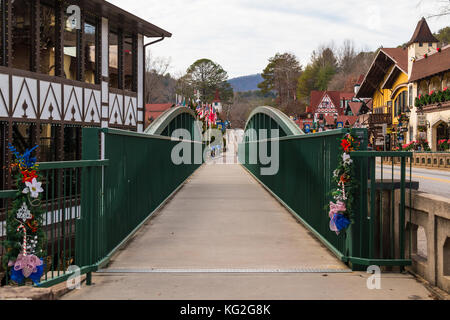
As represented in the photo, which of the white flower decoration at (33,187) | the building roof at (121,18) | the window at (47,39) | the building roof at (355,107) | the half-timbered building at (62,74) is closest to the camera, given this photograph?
the white flower decoration at (33,187)

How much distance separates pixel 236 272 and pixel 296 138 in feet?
15.7

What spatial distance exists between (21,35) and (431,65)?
3183 cm

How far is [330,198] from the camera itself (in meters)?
6.58

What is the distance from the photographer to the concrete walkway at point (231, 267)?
16.0ft

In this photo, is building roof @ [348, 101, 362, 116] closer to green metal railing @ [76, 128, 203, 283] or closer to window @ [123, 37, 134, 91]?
window @ [123, 37, 134, 91]

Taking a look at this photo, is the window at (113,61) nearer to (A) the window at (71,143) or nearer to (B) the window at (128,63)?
(B) the window at (128,63)

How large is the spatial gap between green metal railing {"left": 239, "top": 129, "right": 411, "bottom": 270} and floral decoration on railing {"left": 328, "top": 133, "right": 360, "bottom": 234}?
9cm

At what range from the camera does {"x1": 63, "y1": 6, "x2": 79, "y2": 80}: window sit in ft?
58.5

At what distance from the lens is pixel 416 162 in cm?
3434

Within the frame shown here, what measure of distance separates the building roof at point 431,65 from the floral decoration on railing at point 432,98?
4.72 ft

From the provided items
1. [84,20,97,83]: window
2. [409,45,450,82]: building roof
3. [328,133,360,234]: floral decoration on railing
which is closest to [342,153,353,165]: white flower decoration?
[328,133,360,234]: floral decoration on railing

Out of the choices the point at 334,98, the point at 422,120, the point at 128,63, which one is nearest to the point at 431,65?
the point at 422,120

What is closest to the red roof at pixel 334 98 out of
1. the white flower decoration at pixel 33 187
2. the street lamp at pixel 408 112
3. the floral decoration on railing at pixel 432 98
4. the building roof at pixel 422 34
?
the building roof at pixel 422 34
